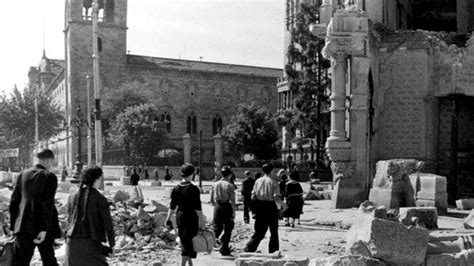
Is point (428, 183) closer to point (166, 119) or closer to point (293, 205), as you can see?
point (293, 205)

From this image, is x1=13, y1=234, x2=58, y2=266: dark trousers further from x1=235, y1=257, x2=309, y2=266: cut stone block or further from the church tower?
the church tower

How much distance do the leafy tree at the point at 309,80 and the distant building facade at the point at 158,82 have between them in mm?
22509

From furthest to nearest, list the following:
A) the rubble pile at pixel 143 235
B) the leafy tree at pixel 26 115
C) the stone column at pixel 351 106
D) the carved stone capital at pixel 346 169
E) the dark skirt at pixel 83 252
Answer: the leafy tree at pixel 26 115 < the carved stone capital at pixel 346 169 < the stone column at pixel 351 106 < the rubble pile at pixel 143 235 < the dark skirt at pixel 83 252

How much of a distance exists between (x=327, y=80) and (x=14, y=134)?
34.9 m

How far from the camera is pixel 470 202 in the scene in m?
20.8

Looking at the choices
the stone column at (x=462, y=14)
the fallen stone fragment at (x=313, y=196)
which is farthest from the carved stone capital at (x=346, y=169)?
the stone column at (x=462, y=14)

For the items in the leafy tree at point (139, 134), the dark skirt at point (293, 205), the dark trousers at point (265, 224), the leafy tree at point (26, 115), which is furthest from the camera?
the leafy tree at point (26, 115)

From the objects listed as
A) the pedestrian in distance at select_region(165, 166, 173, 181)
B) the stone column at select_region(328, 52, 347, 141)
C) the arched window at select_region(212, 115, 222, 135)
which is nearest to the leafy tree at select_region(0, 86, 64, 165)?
the pedestrian in distance at select_region(165, 166, 173, 181)

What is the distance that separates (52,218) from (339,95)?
543 inches

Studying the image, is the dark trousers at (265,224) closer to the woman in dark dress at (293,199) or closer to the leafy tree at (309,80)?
the woman in dark dress at (293,199)

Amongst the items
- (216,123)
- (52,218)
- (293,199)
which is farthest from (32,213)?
(216,123)

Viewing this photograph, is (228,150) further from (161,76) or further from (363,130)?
(363,130)

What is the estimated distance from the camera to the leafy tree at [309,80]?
41.1 meters

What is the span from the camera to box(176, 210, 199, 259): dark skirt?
941 centimetres
